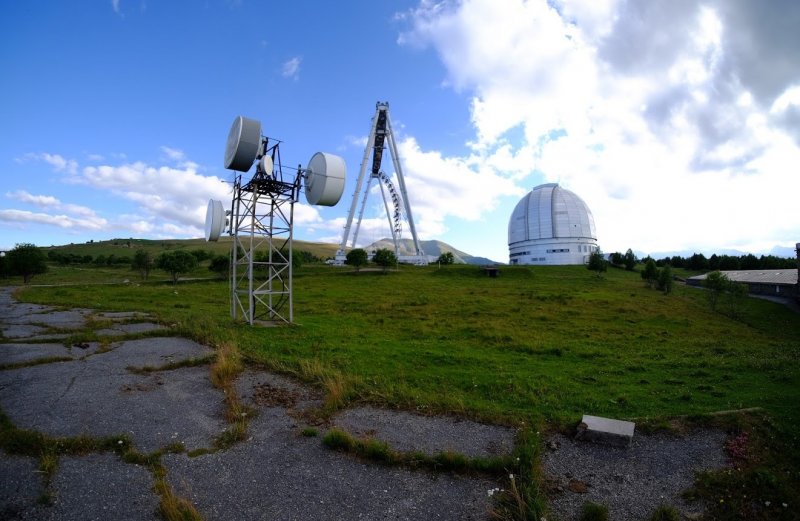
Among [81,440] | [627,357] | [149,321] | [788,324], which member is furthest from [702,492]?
[788,324]

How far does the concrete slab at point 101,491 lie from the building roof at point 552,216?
9546 centimetres

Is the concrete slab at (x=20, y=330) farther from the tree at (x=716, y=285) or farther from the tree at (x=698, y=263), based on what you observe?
the tree at (x=698, y=263)

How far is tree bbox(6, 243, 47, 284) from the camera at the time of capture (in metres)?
53.4

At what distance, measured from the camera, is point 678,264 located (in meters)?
91.3

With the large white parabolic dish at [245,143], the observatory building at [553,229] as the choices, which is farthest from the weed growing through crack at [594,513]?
the observatory building at [553,229]

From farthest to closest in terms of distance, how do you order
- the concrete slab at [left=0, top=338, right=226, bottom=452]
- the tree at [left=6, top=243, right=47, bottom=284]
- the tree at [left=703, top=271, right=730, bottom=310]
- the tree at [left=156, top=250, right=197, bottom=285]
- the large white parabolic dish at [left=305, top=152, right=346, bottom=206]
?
1. the tree at [left=156, top=250, right=197, bottom=285]
2. the tree at [left=6, top=243, right=47, bottom=284]
3. the tree at [left=703, top=271, right=730, bottom=310]
4. the large white parabolic dish at [left=305, top=152, right=346, bottom=206]
5. the concrete slab at [left=0, top=338, right=226, bottom=452]

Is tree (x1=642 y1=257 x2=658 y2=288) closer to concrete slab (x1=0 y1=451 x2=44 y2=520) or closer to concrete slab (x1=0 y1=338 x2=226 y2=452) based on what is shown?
concrete slab (x1=0 y1=338 x2=226 y2=452)

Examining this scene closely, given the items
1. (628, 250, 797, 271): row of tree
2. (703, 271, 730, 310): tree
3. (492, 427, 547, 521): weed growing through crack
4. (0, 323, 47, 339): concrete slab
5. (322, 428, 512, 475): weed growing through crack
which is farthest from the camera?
(628, 250, 797, 271): row of tree

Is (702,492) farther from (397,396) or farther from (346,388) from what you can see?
(346,388)

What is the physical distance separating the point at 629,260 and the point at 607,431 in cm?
8357

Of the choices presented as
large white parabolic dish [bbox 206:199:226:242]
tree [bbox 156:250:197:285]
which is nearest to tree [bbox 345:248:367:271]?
tree [bbox 156:250:197:285]

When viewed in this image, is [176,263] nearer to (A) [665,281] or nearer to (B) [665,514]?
(B) [665,514]

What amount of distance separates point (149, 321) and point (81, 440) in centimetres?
1284

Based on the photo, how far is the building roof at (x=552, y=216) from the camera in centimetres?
9206
